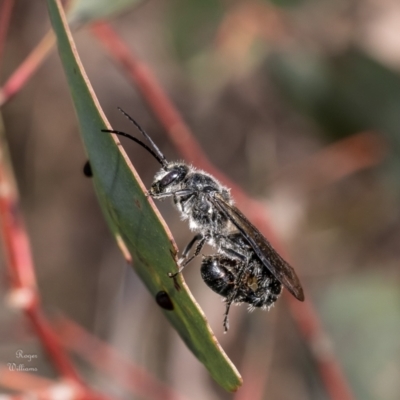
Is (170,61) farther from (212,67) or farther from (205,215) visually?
(205,215)

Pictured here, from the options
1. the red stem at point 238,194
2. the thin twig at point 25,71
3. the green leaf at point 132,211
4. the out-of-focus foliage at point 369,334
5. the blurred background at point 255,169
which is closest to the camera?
the green leaf at point 132,211

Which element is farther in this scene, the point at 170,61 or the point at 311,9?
the point at 170,61

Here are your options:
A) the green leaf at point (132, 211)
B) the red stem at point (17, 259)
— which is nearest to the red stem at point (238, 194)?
the red stem at point (17, 259)

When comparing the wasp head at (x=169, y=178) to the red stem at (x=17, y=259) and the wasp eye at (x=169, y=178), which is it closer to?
the wasp eye at (x=169, y=178)

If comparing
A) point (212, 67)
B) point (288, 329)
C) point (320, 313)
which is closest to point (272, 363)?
point (288, 329)

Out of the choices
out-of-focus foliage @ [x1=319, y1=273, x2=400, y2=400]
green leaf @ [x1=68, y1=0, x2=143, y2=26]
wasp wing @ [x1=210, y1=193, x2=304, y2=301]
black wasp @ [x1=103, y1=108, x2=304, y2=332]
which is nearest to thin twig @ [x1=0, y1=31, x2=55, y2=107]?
green leaf @ [x1=68, y1=0, x2=143, y2=26]

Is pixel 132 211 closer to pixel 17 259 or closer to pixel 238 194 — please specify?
pixel 17 259

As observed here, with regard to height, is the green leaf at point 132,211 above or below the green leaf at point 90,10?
below

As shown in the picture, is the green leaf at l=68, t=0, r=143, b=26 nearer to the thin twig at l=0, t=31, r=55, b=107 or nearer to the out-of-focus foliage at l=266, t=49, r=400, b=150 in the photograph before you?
the thin twig at l=0, t=31, r=55, b=107
